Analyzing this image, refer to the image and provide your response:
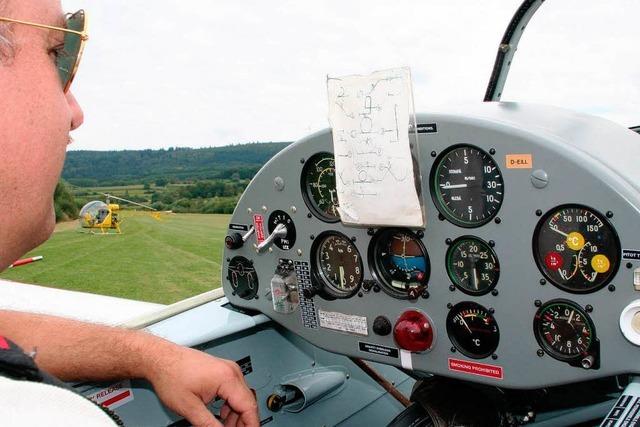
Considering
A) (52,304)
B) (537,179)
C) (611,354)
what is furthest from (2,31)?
(52,304)

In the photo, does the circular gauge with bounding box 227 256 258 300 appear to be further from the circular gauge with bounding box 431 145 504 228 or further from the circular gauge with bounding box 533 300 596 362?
the circular gauge with bounding box 533 300 596 362

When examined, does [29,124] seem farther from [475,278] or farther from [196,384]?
[475,278]

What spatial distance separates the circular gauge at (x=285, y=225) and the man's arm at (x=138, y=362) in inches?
31.7

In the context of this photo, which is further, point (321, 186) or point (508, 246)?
point (321, 186)

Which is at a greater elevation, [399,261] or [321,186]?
[321,186]

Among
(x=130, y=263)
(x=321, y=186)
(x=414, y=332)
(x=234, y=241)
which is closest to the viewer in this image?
(x=414, y=332)

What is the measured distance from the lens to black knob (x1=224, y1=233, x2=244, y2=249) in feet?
Answer: 8.16

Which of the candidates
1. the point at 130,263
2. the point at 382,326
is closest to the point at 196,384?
the point at 382,326

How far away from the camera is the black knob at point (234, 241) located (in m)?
2.49

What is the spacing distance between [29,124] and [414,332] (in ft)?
5.02

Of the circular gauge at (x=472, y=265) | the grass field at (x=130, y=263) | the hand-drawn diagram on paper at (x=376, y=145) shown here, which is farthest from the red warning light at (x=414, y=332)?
the grass field at (x=130, y=263)

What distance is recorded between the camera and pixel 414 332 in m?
2.09

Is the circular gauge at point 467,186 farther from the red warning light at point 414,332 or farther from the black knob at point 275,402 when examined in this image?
the black knob at point 275,402

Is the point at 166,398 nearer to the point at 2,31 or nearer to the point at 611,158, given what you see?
the point at 2,31
